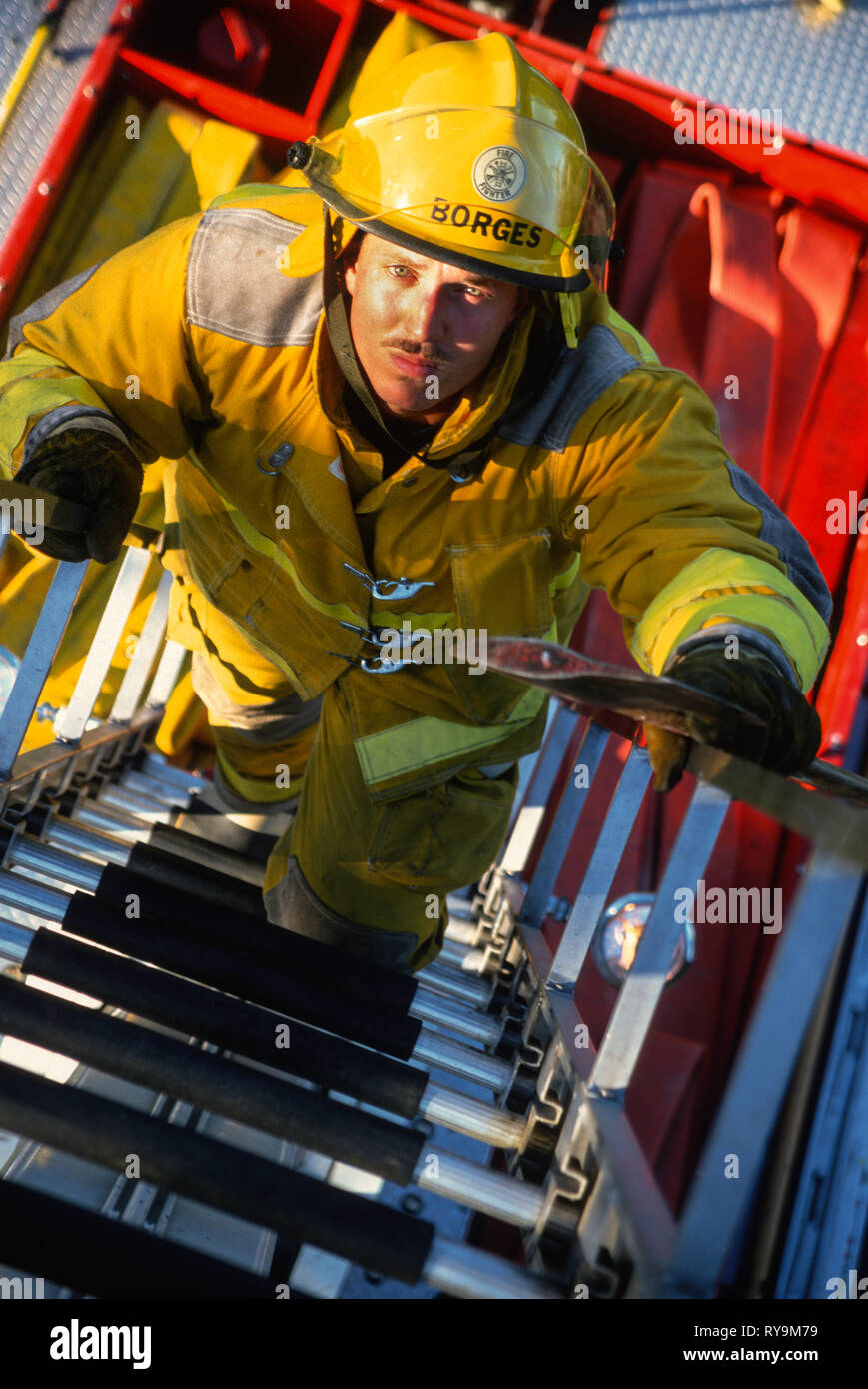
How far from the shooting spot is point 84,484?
1.73m

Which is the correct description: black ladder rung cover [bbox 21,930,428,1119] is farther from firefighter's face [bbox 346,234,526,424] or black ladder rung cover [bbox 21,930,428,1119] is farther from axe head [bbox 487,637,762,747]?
firefighter's face [bbox 346,234,526,424]

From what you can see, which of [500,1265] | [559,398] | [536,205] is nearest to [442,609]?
[559,398]

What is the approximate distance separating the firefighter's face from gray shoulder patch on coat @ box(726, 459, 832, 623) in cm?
50

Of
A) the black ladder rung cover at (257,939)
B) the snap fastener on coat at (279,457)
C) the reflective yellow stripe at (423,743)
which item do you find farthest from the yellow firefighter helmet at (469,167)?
the black ladder rung cover at (257,939)

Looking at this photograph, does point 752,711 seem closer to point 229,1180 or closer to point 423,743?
point 229,1180

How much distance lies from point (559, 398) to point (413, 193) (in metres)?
0.44

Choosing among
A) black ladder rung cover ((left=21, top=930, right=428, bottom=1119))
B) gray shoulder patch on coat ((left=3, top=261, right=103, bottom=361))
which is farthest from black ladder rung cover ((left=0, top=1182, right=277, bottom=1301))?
gray shoulder patch on coat ((left=3, top=261, right=103, bottom=361))

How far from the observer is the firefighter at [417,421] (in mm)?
1710

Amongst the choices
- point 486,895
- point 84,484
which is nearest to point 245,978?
point 84,484

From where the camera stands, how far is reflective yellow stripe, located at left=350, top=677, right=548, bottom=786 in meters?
2.28

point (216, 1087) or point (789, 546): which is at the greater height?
point (789, 546)

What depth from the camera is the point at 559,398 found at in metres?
1.88

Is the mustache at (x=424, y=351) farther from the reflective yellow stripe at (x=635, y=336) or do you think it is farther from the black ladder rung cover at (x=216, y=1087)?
the black ladder rung cover at (x=216, y=1087)

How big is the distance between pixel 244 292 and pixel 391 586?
0.62 m
